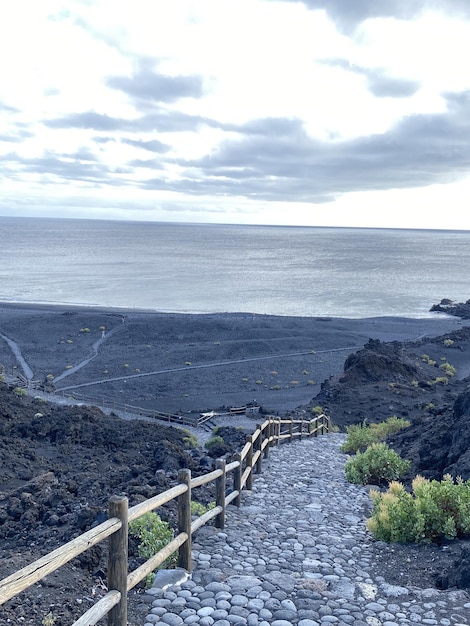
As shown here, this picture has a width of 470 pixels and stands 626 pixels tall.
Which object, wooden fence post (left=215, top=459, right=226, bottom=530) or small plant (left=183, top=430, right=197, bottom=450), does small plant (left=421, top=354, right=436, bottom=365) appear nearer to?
small plant (left=183, top=430, right=197, bottom=450)

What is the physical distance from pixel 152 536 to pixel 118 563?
232cm

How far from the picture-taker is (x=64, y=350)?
5706cm

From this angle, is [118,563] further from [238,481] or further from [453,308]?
[453,308]

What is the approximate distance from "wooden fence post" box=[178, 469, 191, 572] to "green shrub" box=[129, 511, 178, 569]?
129mm

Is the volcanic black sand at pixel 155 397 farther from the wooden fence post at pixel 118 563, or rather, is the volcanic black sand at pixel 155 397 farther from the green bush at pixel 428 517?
the wooden fence post at pixel 118 563

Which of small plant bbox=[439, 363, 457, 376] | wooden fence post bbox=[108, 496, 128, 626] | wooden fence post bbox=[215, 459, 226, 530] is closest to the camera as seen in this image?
wooden fence post bbox=[108, 496, 128, 626]

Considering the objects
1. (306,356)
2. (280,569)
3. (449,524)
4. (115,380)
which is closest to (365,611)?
(280,569)

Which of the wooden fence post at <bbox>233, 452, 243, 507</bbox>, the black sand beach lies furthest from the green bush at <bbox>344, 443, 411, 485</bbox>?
the black sand beach

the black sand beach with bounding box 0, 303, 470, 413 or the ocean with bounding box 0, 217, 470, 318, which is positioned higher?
the ocean with bounding box 0, 217, 470, 318

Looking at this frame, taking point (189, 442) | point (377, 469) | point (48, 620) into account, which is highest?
point (48, 620)

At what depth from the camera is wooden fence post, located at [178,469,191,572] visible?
734cm

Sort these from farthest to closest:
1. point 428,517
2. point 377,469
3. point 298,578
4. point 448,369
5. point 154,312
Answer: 1. point 154,312
2. point 448,369
3. point 377,469
4. point 428,517
5. point 298,578

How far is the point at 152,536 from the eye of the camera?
773 centimetres

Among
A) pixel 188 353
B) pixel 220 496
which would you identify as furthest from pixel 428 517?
pixel 188 353
